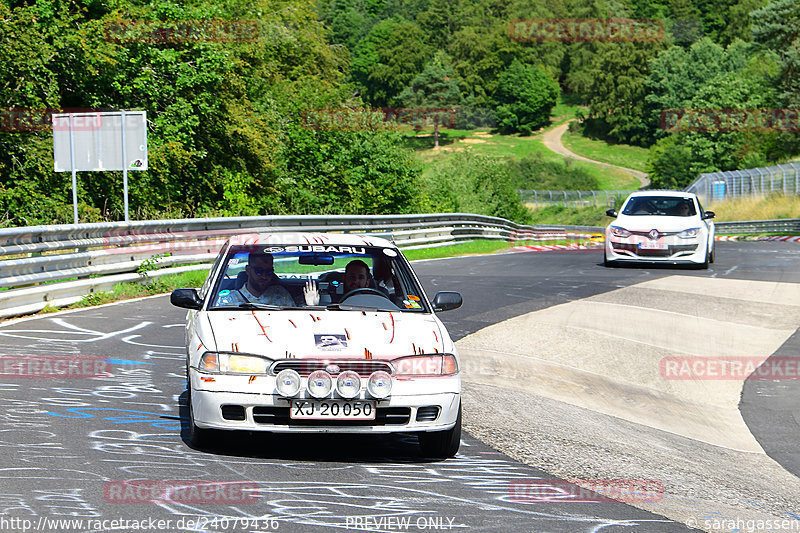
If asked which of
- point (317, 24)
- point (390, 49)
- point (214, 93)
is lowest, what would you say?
point (214, 93)

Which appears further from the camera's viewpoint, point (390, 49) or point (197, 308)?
point (390, 49)

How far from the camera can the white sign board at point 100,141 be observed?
17.9 meters

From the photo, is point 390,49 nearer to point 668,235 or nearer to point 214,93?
point 214,93

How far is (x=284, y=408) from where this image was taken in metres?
5.83

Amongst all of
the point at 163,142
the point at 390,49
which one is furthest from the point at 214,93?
the point at 390,49

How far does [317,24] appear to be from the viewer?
5609 cm

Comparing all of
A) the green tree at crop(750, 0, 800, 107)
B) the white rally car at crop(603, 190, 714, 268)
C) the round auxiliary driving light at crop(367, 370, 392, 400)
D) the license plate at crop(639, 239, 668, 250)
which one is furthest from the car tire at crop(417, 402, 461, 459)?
the green tree at crop(750, 0, 800, 107)

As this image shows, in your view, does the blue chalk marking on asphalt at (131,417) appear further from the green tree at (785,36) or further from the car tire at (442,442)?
the green tree at (785,36)

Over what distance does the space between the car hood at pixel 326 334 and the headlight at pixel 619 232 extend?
50.8 feet

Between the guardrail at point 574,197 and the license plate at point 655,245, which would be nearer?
the license plate at point 655,245

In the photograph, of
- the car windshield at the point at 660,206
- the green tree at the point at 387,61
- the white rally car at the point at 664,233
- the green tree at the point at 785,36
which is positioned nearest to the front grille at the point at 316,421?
the white rally car at the point at 664,233

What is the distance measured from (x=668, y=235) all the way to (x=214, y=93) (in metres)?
15.6

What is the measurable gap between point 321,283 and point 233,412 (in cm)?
194

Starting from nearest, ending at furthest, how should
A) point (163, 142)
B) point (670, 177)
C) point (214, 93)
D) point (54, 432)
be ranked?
1. point (54, 432)
2. point (163, 142)
3. point (214, 93)
4. point (670, 177)
